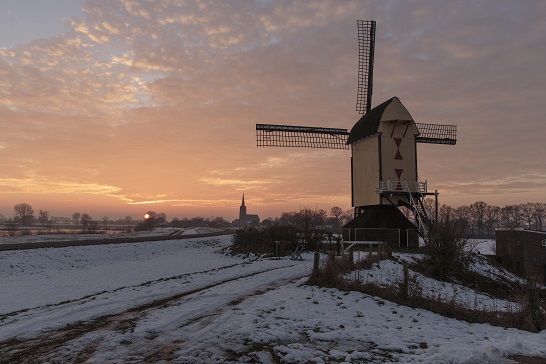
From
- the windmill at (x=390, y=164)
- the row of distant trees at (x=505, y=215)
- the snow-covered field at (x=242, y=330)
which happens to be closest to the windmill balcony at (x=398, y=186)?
the windmill at (x=390, y=164)

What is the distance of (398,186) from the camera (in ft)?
115

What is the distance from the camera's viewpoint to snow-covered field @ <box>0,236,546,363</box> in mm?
7879

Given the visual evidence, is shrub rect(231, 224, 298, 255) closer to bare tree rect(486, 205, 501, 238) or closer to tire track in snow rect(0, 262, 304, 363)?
tire track in snow rect(0, 262, 304, 363)

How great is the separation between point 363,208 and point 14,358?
34974 millimetres

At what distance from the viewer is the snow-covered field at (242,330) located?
788cm

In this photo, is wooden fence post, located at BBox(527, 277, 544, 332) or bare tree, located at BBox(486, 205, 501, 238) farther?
bare tree, located at BBox(486, 205, 501, 238)

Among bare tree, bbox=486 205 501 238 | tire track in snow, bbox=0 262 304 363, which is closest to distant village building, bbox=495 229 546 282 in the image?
tire track in snow, bbox=0 262 304 363

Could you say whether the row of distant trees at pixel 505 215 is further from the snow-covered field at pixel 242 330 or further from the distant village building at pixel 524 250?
the snow-covered field at pixel 242 330

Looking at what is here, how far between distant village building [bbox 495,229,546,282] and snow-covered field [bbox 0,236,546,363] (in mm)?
27322

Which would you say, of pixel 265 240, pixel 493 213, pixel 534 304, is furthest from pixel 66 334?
pixel 493 213

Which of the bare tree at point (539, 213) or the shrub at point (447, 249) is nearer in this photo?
the shrub at point (447, 249)

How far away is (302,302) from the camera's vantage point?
42.5 feet

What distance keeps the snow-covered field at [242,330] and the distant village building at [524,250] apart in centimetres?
2732

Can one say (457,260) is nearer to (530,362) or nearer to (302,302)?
(302,302)
